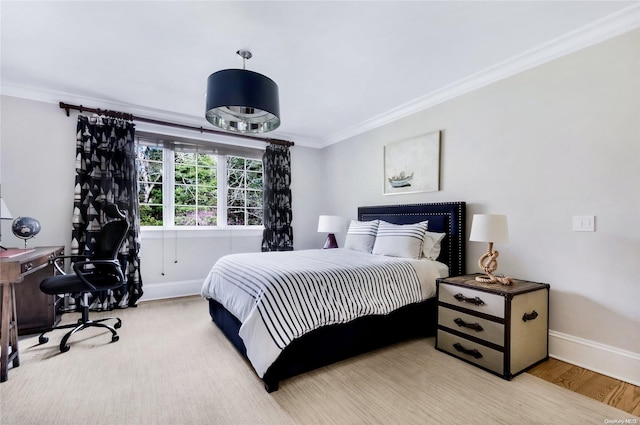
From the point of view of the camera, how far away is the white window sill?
4.02m

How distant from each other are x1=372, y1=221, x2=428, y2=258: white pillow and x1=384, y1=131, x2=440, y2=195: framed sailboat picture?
0.58 metres

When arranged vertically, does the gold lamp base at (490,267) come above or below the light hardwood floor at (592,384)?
above

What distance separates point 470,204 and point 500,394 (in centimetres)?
178

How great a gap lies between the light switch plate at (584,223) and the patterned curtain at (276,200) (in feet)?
12.0

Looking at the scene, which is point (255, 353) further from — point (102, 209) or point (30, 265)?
point (102, 209)

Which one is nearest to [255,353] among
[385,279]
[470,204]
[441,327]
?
[385,279]

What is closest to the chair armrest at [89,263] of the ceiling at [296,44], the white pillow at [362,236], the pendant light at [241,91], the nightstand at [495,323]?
the pendant light at [241,91]

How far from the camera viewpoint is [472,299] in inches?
90.2

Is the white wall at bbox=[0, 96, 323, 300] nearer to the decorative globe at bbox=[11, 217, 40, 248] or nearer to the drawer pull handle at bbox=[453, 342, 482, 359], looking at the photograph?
the decorative globe at bbox=[11, 217, 40, 248]

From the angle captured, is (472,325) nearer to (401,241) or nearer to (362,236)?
(401,241)

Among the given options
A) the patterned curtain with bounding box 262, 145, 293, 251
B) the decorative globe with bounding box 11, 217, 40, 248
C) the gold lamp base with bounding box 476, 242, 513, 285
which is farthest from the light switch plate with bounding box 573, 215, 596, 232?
the decorative globe with bounding box 11, 217, 40, 248

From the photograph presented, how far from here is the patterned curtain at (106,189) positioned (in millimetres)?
3496

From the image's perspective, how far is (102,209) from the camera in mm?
3566

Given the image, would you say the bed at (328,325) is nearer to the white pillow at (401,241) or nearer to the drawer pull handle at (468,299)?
the white pillow at (401,241)
